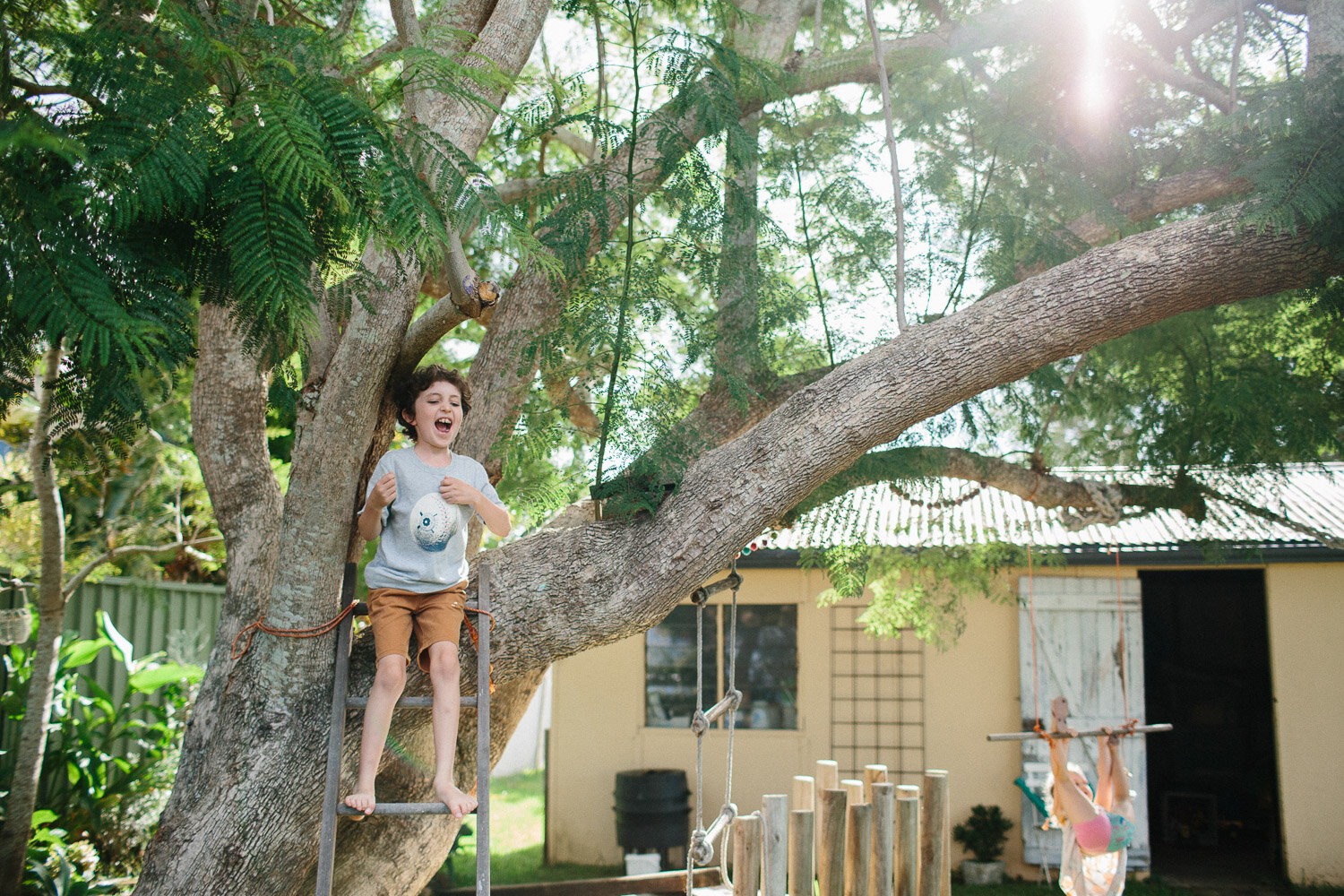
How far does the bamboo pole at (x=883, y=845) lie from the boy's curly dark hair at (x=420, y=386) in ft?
9.63

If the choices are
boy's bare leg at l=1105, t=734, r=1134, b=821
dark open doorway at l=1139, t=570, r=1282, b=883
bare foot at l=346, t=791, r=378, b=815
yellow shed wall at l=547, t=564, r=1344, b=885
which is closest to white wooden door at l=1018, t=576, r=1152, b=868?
yellow shed wall at l=547, t=564, r=1344, b=885

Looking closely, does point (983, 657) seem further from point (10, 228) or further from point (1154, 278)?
point (10, 228)

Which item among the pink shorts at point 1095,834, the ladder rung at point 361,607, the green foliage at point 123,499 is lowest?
the pink shorts at point 1095,834

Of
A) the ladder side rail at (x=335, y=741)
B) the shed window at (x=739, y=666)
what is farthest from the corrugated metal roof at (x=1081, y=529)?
the ladder side rail at (x=335, y=741)

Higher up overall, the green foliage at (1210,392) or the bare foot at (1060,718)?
the green foliage at (1210,392)

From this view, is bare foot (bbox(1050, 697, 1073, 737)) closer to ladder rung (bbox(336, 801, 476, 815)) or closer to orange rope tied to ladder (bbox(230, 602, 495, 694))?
orange rope tied to ladder (bbox(230, 602, 495, 694))

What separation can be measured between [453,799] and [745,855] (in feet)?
5.54

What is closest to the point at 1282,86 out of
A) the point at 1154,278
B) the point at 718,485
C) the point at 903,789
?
the point at 1154,278

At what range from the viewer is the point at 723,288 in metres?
4.67

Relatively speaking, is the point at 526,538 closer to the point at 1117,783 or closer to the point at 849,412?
the point at 849,412

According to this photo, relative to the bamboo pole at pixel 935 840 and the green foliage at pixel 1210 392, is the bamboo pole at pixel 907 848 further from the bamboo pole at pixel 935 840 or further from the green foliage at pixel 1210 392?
the green foliage at pixel 1210 392

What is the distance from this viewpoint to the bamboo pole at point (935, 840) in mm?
5012

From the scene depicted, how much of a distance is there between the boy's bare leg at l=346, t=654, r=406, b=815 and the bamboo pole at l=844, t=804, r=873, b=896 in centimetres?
262

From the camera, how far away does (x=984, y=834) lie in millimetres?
8312
